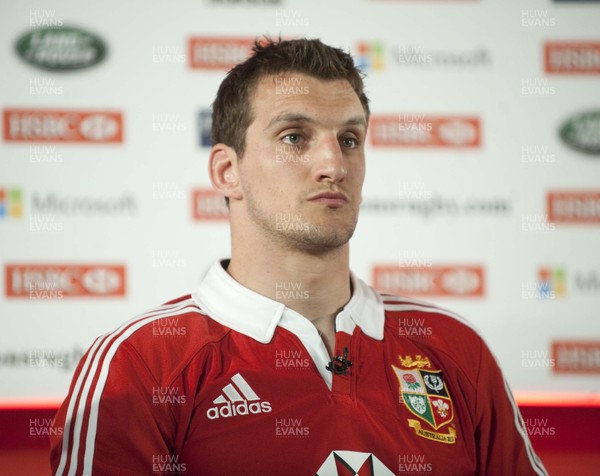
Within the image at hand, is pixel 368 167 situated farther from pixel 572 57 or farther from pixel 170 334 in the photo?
pixel 170 334

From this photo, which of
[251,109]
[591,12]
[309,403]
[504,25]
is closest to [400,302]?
[309,403]

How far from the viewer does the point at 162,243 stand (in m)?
2.27

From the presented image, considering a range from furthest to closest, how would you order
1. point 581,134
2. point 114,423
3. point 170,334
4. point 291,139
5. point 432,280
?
point 581,134 < point 432,280 < point 291,139 < point 170,334 < point 114,423

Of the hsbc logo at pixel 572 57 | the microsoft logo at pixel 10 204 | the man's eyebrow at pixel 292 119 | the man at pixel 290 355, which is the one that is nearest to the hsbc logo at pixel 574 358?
the man at pixel 290 355

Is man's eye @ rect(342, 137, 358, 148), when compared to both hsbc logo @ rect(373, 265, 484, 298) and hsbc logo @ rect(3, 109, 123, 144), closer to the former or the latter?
hsbc logo @ rect(373, 265, 484, 298)

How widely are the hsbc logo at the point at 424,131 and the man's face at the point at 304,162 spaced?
794 millimetres

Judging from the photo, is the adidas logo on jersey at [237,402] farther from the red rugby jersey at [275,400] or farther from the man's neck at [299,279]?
the man's neck at [299,279]

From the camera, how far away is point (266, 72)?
161 centimetres

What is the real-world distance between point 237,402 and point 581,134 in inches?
68.3

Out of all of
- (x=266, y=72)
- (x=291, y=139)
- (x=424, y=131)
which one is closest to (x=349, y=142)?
(x=291, y=139)

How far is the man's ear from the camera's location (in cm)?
163

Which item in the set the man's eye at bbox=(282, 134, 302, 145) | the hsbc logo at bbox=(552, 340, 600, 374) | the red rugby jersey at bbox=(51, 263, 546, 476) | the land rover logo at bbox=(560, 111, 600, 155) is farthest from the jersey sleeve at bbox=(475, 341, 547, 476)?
the land rover logo at bbox=(560, 111, 600, 155)

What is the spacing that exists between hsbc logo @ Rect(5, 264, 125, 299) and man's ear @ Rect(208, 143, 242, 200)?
29.1 inches

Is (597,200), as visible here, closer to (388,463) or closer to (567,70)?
(567,70)
